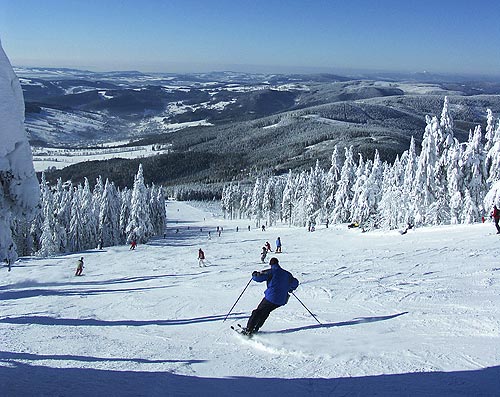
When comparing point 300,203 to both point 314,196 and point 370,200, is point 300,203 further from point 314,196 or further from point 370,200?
point 370,200

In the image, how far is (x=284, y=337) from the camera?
8.64 m

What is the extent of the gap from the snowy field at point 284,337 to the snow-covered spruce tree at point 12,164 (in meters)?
2.44

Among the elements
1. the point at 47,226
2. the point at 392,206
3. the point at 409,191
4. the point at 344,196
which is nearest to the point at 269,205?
the point at 344,196

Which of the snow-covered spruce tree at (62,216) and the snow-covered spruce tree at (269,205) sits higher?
the snow-covered spruce tree at (62,216)

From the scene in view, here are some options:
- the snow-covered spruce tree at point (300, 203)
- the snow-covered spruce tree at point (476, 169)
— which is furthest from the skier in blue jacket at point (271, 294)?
the snow-covered spruce tree at point (300, 203)

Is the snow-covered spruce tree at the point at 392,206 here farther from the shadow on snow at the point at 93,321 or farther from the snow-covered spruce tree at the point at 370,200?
the shadow on snow at the point at 93,321

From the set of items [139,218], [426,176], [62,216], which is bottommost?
[62,216]

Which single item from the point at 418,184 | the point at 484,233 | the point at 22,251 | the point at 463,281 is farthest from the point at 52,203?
the point at 463,281

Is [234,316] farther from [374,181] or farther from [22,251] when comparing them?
[22,251]

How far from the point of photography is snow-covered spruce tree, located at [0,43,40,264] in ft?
28.3

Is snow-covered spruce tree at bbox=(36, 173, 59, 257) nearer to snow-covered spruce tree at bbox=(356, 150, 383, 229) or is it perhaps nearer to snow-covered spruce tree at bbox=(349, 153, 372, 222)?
snow-covered spruce tree at bbox=(349, 153, 372, 222)

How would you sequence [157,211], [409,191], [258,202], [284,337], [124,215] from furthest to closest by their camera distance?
1. [258,202]
2. [157,211]
3. [124,215]
4. [409,191]
5. [284,337]

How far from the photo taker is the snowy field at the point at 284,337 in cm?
654

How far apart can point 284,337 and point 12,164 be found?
619cm
